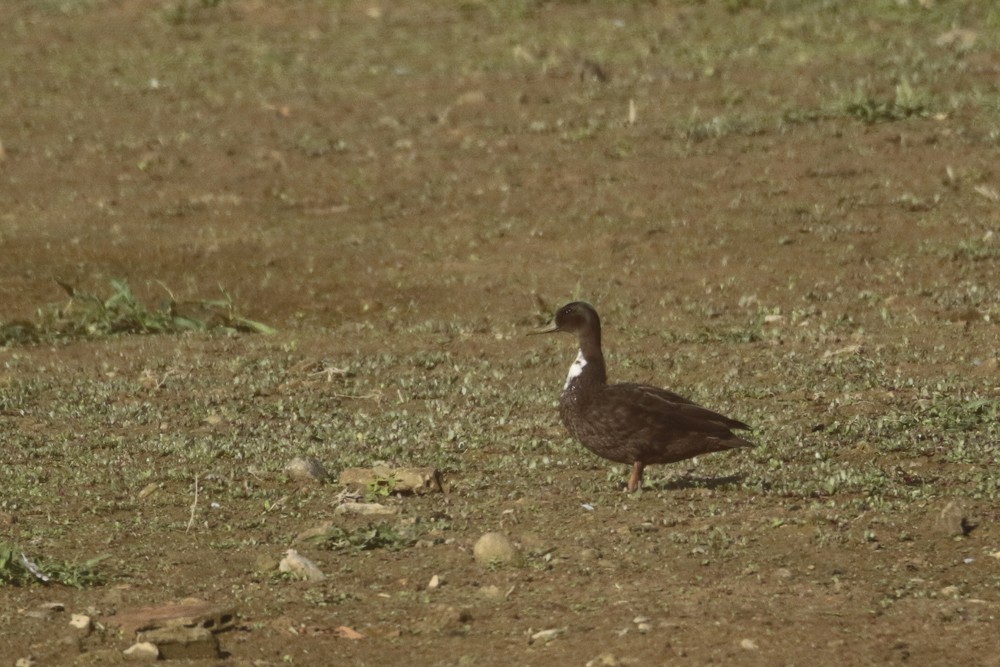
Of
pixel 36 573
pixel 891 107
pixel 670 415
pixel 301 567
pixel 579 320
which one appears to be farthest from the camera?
pixel 891 107

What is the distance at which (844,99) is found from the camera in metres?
19.5

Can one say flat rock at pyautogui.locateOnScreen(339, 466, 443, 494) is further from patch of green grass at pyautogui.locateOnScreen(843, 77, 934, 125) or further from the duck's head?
patch of green grass at pyautogui.locateOnScreen(843, 77, 934, 125)

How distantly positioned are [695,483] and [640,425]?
1.95 ft

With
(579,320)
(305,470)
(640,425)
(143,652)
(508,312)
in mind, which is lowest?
(508,312)

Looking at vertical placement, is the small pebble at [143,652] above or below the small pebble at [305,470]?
above

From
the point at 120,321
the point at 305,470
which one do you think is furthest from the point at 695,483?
the point at 120,321

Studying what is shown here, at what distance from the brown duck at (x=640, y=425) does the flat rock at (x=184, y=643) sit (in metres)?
2.53

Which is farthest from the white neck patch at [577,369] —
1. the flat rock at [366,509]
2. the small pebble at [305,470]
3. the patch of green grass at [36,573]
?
the patch of green grass at [36,573]

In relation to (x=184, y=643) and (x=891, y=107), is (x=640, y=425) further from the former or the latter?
(x=891, y=107)

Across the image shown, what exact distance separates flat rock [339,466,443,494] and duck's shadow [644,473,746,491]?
1071mm

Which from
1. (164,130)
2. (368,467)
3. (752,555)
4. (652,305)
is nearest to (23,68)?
(164,130)

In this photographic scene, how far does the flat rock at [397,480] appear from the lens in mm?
10383

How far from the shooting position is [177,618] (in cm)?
826

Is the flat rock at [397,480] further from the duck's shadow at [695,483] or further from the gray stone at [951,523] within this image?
the gray stone at [951,523]
